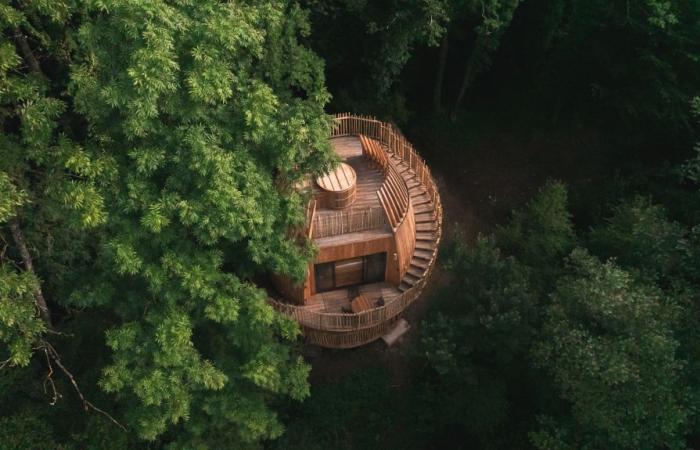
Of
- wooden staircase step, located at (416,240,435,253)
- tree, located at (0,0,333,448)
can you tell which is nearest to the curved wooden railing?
wooden staircase step, located at (416,240,435,253)

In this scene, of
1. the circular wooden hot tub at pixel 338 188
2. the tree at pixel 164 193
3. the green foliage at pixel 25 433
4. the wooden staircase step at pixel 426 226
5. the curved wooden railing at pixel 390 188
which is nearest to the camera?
the tree at pixel 164 193

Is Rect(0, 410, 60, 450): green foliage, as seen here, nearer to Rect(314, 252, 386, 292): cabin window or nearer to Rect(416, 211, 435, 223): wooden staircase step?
Rect(314, 252, 386, 292): cabin window

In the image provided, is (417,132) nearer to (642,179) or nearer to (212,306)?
(642,179)

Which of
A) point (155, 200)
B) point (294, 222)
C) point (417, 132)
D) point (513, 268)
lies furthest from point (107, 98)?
point (417, 132)

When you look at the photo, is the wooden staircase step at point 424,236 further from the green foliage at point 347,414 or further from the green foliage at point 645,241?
the green foliage at point 645,241

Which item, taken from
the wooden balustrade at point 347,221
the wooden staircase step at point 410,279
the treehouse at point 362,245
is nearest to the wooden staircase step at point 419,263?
the treehouse at point 362,245

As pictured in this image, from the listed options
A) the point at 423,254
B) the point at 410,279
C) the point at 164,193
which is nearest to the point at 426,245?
the point at 423,254

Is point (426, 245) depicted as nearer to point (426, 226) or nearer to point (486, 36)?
point (426, 226)
